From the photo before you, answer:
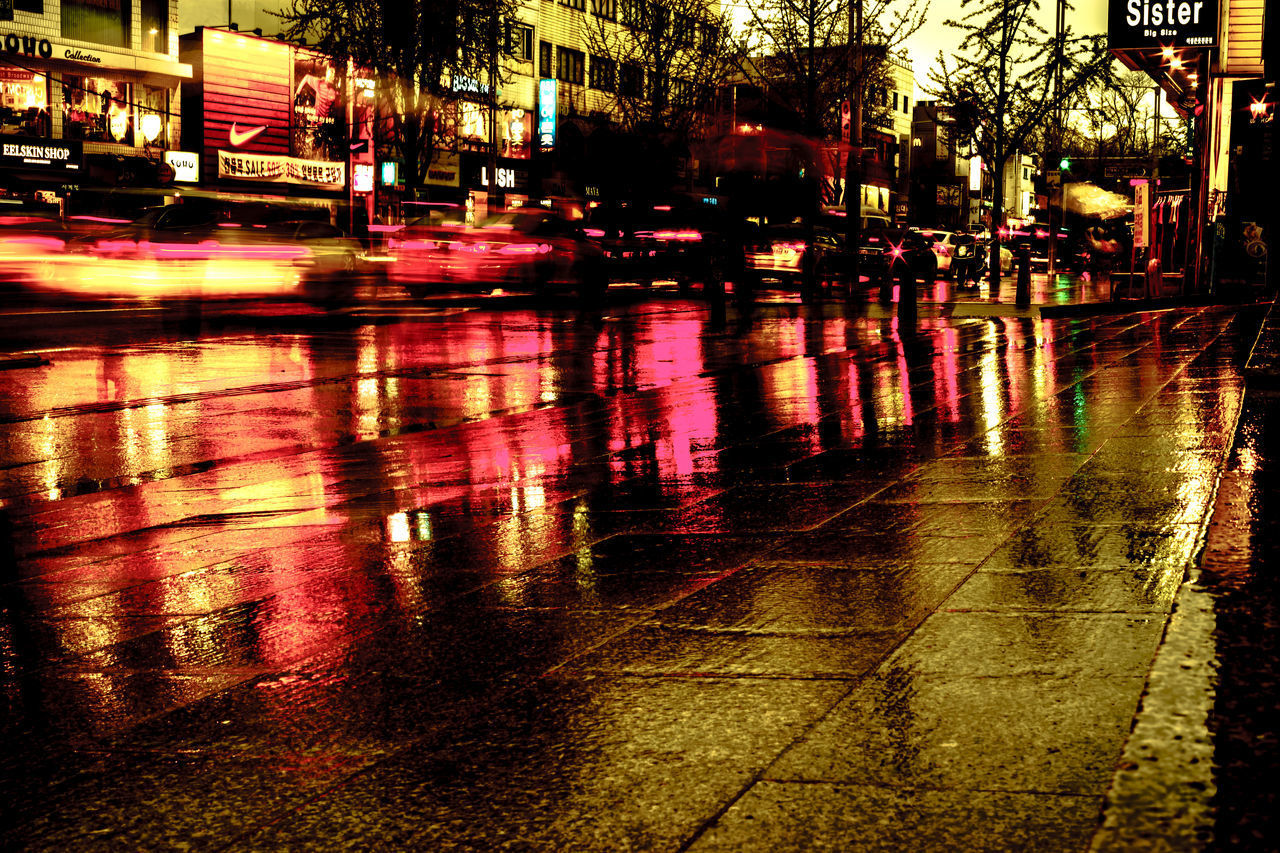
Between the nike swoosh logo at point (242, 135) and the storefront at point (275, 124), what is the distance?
41mm

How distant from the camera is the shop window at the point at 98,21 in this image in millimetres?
42875

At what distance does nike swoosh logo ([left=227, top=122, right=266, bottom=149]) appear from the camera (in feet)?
160

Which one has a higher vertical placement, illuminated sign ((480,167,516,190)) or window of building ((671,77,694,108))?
window of building ((671,77,694,108))

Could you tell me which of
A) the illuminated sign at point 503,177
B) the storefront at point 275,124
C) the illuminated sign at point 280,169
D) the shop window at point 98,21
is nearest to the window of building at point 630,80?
the illuminated sign at point 503,177

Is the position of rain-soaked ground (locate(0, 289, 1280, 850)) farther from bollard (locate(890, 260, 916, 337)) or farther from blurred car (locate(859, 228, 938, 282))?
blurred car (locate(859, 228, 938, 282))

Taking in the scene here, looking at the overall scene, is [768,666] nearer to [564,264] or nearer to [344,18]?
[564,264]

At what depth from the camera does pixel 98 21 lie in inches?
1724

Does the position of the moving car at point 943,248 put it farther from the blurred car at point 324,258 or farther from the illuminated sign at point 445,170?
the blurred car at point 324,258

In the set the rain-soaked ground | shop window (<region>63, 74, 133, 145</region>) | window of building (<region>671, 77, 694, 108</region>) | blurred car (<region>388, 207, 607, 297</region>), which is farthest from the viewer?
window of building (<region>671, 77, 694, 108</region>)

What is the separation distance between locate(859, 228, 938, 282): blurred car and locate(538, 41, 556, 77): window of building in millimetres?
22038

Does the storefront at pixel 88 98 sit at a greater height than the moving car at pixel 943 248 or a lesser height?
greater

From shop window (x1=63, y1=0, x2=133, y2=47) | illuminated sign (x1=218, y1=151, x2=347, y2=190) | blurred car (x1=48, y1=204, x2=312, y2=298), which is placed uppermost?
shop window (x1=63, y1=0, x2=133, y2=47)

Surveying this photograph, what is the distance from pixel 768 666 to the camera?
170 inches

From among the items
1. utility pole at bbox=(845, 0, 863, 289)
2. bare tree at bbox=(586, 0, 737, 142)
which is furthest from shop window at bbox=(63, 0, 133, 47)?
utility pole at bbox=(845, 0, 863, 289)
